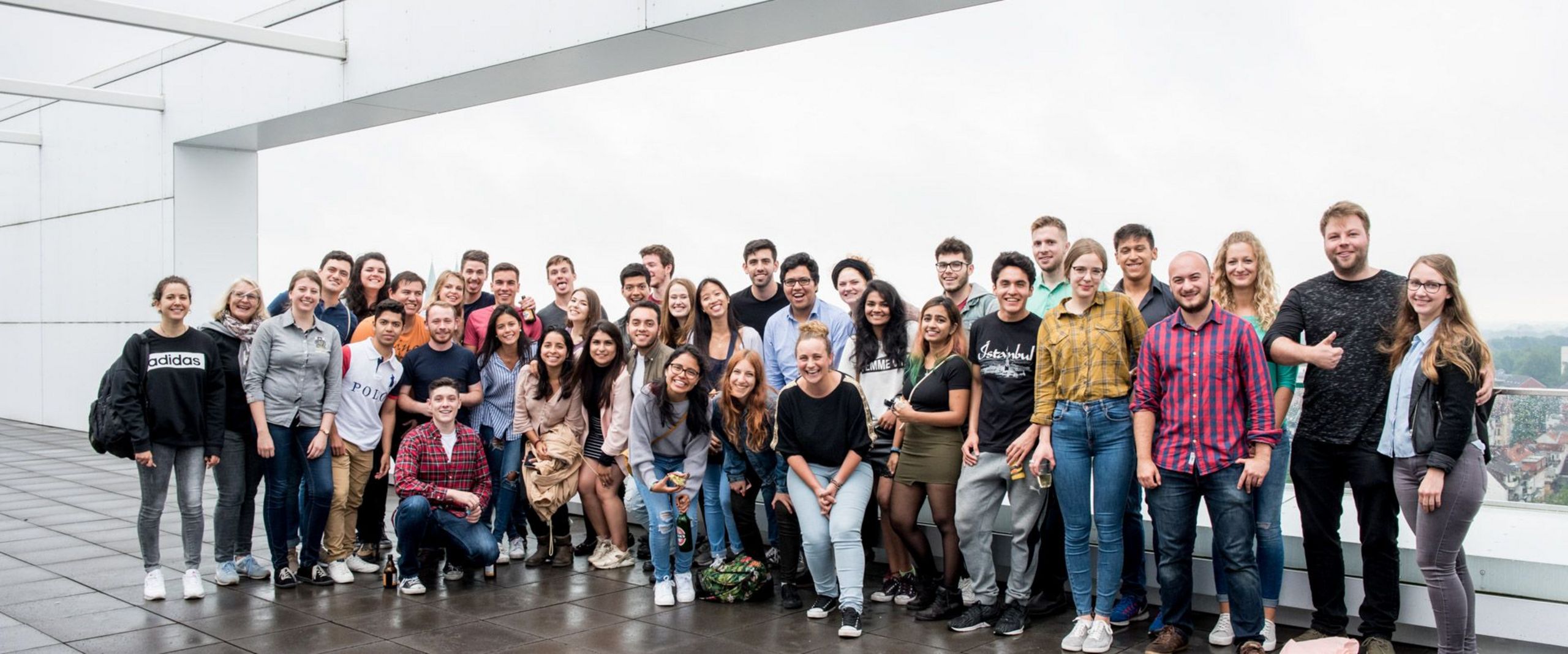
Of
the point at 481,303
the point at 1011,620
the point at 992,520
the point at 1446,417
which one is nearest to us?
the point at 1446,417

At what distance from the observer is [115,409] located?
16.6 feet

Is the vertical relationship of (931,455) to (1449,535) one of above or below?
above

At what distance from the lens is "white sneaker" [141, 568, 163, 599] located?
5316 mm

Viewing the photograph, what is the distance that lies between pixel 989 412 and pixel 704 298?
1.72m

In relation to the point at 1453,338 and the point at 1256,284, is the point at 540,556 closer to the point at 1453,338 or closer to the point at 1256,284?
the point at 1256,284

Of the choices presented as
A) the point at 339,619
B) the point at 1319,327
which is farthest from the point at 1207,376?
the point at 339,619

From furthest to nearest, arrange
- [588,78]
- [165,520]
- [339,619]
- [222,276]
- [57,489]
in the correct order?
[222,276]
[57,489]
[588,78]
[165,520]
[339,619]

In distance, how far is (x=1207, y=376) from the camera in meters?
4.19

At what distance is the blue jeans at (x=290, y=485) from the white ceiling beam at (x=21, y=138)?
34.2 ft

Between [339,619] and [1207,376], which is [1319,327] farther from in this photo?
[339,619]

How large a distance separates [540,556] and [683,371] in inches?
61.9

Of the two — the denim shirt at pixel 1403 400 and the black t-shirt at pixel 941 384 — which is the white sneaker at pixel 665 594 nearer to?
the black t-shirt at pixel 941 384

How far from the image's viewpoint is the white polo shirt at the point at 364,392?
5.71m

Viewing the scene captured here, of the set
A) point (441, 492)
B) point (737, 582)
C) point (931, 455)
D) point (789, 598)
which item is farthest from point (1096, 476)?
point (441, 492)
